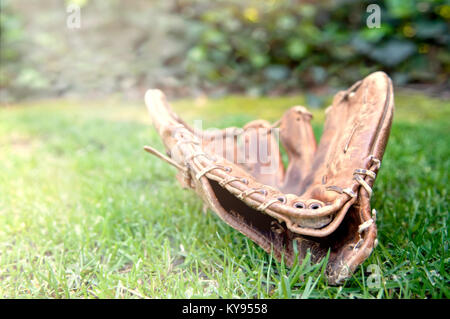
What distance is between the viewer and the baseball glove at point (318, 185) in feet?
3.94

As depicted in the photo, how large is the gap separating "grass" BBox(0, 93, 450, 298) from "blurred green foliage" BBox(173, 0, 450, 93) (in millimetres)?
1909

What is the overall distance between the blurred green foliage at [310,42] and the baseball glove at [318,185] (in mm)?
3394

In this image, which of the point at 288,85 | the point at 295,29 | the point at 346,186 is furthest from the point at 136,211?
the point at 295,29

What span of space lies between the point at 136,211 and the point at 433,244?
137 centimetres

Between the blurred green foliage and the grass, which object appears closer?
the grass

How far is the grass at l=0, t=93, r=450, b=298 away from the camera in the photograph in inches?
49.9

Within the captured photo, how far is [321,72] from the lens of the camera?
15.9 ft

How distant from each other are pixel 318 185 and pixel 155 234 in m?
0.81

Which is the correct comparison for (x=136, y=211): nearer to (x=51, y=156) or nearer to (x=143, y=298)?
(x=143, y=298)
